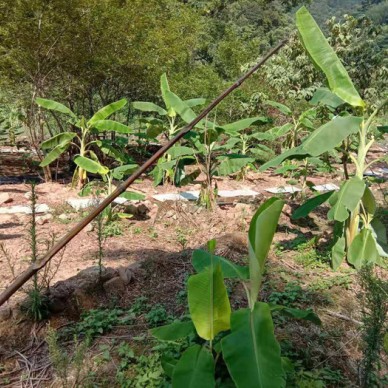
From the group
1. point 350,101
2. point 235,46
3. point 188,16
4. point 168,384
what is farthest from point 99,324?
point 235,46

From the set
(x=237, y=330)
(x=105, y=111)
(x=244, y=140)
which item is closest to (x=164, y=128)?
(x=105, y=111)

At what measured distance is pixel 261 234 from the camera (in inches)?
76.8

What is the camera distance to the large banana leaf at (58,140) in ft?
25.3

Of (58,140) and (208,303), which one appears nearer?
(208,303)

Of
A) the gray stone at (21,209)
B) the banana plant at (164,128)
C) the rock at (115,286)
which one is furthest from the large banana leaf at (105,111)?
the rock at (115,286)

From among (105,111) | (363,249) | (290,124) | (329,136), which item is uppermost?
(329,136)

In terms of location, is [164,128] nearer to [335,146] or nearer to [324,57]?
[324,57]

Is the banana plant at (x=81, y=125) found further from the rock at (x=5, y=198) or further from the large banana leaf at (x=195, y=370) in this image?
the large banana leaf at (x=195, y=370)

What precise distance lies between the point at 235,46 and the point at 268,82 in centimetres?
161

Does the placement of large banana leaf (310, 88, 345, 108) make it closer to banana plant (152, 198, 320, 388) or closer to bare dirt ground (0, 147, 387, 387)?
bare dirt ground (0, 147, 387, 387)

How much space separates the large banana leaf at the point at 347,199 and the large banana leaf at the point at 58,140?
541 cm

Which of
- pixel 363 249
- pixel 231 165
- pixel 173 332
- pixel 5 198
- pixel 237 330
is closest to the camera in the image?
pixel 237 330

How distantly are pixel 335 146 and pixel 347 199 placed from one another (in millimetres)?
523

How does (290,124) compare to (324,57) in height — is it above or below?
below
